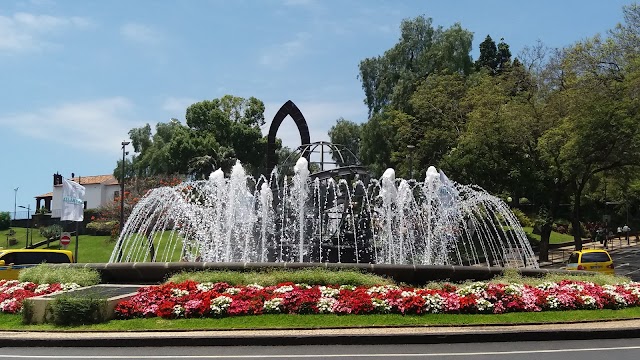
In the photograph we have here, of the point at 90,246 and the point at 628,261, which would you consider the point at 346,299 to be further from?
the point at 90,246

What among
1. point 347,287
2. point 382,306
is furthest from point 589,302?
point 347,287

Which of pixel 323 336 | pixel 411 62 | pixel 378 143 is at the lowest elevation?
pixel 323 336

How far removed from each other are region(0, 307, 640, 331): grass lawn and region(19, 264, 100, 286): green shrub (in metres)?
2.57

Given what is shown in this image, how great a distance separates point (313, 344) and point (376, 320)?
5.93ft

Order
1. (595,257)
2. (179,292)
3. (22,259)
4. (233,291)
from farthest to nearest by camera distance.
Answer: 1. (595,257)
2. (22,259)
3. (233,291)
4. (179,292)

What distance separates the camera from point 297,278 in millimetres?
15477

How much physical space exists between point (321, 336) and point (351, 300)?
2123 mm

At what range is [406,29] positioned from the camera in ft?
187

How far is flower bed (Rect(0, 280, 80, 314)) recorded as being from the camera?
48.4 ft

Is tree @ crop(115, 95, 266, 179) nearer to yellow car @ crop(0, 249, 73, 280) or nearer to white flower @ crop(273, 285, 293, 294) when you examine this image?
yellow car @ crop(0, 249, 73, 280)

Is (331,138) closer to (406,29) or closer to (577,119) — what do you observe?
(406,29)

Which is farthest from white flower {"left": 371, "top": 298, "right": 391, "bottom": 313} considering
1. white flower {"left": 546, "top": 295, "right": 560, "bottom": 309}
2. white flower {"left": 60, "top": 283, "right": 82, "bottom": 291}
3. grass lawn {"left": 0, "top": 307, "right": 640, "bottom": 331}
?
white flower {"left": 60, "top": 283, "right": 82, "bottom": 291}

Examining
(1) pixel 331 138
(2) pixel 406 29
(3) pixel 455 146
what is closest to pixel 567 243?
(3) pixel 455 146

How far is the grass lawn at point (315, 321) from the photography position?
1285 cm
